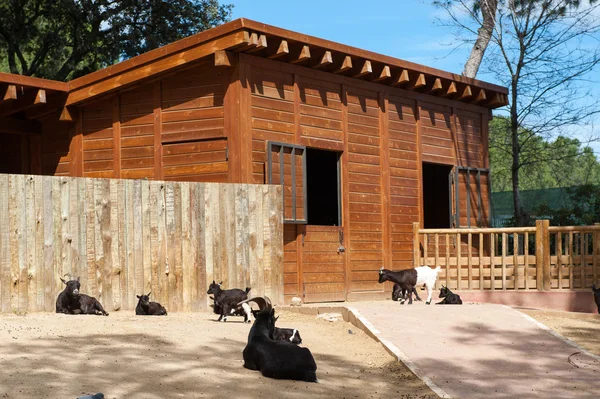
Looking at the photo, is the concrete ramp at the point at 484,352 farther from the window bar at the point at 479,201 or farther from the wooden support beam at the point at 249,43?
the window bar at the point at 479,201

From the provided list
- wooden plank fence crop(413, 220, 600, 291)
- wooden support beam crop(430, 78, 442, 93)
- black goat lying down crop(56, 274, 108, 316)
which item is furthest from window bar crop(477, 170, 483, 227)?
black goat lying down crop(56, 274, 108, 316)

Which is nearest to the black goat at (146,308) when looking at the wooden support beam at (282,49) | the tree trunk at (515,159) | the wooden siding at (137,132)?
the wooden siding at (137,132)

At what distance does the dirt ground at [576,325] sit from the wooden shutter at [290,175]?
426 cm

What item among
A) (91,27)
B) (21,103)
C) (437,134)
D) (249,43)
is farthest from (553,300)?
(91,27)

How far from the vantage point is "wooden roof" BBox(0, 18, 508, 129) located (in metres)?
14.5

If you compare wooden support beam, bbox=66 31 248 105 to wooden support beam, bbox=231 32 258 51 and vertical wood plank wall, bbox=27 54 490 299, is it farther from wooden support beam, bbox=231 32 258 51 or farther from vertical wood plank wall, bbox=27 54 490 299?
vertical wood plank wall, bbox=27 54 490 299

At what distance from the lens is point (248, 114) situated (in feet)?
48.3

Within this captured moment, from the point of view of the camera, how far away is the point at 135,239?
508 inches

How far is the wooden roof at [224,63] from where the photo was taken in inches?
571

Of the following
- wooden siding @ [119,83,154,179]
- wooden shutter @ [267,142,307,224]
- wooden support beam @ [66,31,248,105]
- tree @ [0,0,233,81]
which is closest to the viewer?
wooden support beam @ [66,31,248,105]

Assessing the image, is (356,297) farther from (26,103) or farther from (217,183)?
(26,103)

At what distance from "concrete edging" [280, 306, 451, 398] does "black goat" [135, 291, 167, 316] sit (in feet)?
8.24

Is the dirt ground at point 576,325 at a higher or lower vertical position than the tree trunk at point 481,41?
lower

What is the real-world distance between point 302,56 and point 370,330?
18.3ft
